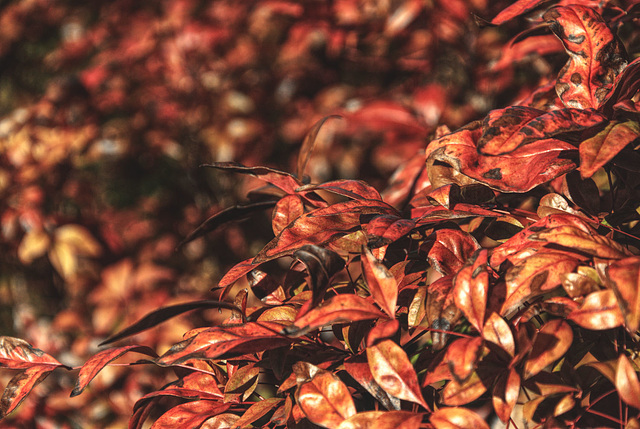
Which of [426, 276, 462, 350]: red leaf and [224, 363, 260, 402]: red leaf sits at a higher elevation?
[426, 276, 462, 350]: red leaf

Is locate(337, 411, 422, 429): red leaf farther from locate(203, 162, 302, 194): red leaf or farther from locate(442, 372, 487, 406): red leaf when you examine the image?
locate(203, 162, 302, 194): red leaf

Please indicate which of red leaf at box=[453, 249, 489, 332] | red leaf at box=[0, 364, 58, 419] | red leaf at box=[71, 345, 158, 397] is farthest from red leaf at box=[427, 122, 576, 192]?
red leaf at box=[0, 364, 58, 419]

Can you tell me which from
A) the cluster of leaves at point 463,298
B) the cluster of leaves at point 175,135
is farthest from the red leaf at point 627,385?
the cluster of leaves at point 175,135

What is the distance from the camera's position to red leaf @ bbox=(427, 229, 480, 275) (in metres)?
0.58

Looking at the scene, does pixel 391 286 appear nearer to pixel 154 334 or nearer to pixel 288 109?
pixel 154 334

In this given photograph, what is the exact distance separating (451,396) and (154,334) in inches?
51.0

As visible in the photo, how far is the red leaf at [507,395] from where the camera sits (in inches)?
18.3

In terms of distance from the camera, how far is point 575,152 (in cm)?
58

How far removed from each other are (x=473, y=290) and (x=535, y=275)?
0.19 ft

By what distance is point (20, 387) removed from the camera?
618 mm

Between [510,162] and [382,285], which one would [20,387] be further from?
[510,162]

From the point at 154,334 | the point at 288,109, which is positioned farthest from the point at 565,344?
the point at 288,109

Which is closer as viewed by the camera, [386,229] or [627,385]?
[627,385]

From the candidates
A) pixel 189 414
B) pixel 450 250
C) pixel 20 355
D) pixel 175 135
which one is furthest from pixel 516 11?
pixel 175 135
